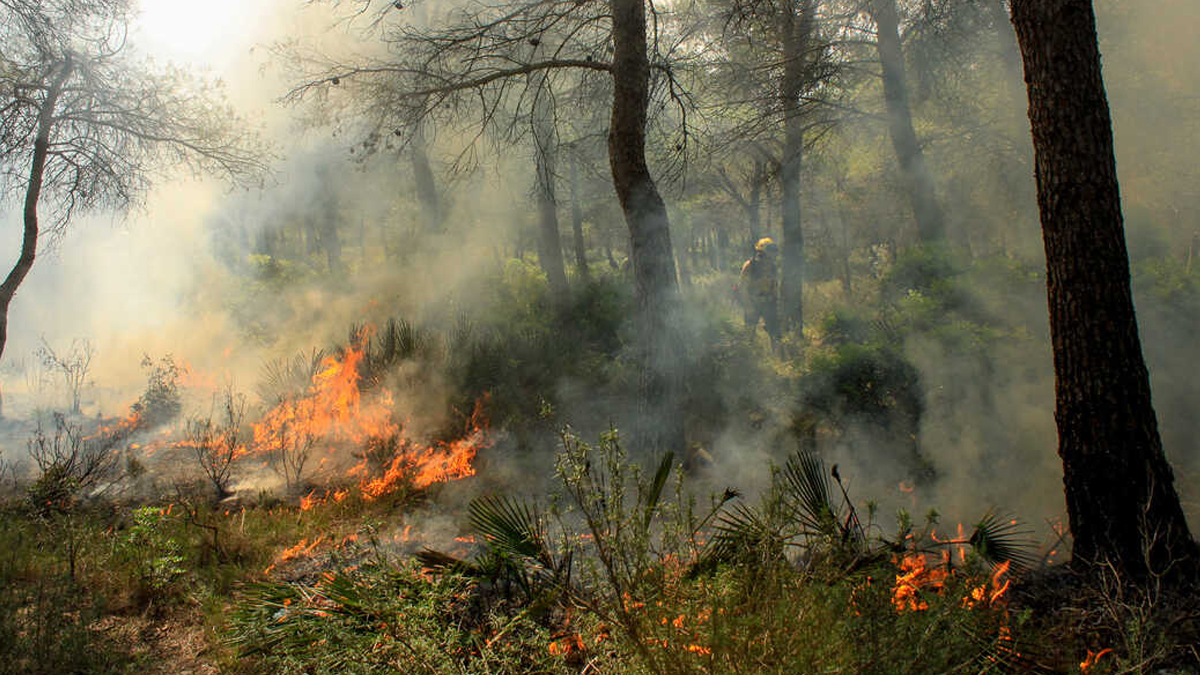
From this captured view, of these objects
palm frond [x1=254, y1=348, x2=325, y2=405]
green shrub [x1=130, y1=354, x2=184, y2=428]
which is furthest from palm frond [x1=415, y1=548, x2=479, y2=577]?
green shrub [x1=130, y1=354, x2=184, y2=428]

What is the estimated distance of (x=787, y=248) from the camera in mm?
11180

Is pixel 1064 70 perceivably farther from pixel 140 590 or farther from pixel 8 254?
Answer: pixel 8 254

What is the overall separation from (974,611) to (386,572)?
2.24m

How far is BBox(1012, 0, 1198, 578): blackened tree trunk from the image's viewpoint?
356cm

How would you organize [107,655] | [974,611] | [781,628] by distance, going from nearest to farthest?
[781,628] < [974,611] < [107,655]

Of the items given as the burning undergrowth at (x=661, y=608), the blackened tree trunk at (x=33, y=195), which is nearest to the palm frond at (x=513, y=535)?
the burning undergrowth at (x=661, y=608)

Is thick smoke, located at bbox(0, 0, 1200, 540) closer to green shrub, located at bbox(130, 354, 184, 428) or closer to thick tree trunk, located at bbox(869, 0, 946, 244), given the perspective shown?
green shrub, located at bbox(130, 354, 184, 428)

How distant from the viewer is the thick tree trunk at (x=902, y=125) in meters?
9.98

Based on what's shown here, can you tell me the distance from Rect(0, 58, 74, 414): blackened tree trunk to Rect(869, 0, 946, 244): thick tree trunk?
12.4 metres

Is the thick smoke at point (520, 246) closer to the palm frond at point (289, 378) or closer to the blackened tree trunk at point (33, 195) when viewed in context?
the palm frond at point (289, 378)

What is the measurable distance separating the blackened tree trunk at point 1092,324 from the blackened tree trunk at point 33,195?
38.4ft

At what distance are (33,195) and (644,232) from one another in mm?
8787

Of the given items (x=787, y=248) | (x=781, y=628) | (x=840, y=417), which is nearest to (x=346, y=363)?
(x=840, y=417)

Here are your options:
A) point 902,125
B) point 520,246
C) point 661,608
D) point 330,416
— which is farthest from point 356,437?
point 520,246
